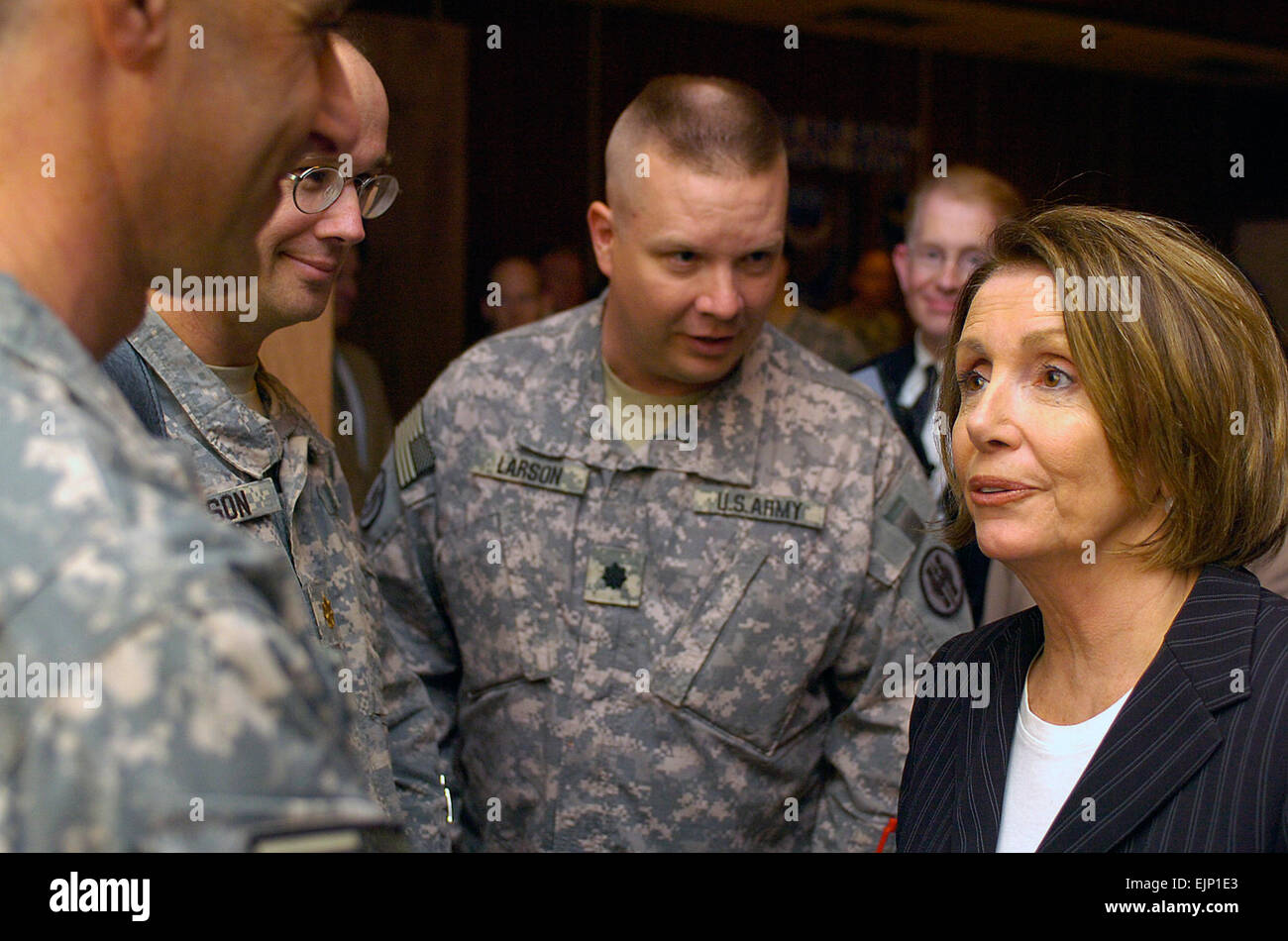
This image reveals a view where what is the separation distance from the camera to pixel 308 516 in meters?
1.67

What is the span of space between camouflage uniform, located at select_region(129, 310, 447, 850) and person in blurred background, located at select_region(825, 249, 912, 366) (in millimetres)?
3921

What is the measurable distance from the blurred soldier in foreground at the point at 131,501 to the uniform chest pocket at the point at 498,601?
149 cm

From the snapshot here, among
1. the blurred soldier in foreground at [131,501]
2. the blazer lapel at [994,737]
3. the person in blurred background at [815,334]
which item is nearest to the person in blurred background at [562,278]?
the person in blurred background at [815,334]

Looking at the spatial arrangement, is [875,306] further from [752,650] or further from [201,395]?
[201,395]

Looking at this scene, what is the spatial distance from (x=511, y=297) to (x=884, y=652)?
9.20ft

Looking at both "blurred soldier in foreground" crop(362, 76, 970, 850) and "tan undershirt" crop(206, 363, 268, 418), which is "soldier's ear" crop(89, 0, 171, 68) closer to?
"tan undershirt" crop(206, 363, 268, 418)

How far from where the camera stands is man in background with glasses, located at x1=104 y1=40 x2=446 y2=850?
1.55m

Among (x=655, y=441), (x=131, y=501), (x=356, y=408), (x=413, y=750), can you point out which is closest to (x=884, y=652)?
(x=655, y=441)

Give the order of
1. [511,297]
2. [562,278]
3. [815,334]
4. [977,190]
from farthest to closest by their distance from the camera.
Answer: [562,278]
[511,297]
[815,334]
[977,190]

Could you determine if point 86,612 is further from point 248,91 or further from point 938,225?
point 938,225

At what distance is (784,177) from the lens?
7.30 feet

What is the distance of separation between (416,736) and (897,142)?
15.8 ft

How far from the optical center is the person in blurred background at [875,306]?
219 inches

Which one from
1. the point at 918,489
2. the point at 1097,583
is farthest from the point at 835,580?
the point at 1097,583
